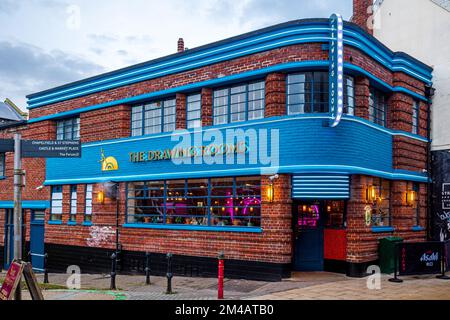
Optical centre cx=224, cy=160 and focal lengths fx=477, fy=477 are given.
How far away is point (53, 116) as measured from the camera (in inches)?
824

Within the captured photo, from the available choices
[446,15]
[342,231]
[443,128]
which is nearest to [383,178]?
[342,231]

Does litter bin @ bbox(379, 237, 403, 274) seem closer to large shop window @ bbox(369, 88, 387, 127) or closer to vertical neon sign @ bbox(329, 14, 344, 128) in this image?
large shop window @ bbox(369, 88, 387, 127)

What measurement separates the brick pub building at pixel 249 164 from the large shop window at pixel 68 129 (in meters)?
0.09

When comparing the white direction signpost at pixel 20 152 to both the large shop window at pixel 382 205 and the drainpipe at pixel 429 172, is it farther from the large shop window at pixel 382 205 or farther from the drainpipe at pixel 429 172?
the drainpipe at pixel 429 172

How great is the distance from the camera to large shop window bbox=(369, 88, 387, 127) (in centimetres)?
1576

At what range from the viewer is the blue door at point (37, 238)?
69.3 feet

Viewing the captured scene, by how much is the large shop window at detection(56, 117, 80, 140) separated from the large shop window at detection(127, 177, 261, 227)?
14.1ft

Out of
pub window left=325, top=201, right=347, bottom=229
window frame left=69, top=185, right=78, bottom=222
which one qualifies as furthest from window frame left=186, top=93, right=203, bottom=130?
window frame left=69, top=185, right=78, bottom=222

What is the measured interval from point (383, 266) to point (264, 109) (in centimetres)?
603

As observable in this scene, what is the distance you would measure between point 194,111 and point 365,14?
9.75 metres

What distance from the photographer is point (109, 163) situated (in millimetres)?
18484

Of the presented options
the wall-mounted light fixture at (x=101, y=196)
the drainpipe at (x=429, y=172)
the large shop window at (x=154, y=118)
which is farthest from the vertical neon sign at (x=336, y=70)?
the wall-mounted light fixture at (x=101, y=196)

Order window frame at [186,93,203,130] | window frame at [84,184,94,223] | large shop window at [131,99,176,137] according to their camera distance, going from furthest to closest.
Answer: window frame at [84,184,94,223]
large shop window at [131,99,176,137]
window frame at [186,93,203,130]

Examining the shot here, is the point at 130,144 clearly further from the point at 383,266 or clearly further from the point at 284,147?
the point at 383,266
